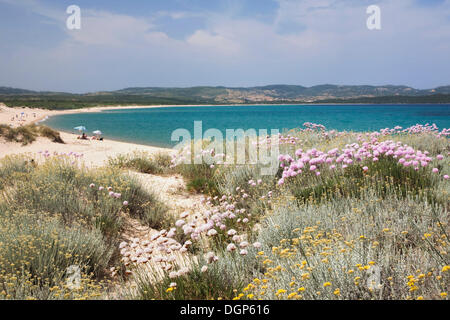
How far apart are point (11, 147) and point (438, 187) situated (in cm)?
1994

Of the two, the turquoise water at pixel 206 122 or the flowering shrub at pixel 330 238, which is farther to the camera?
the turquoise water at pixel 206 122

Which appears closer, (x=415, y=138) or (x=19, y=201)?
(x=19, y=201)

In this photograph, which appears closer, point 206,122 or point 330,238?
point 330,238

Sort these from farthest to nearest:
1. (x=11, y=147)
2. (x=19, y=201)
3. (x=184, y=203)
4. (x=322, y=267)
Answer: (x=11, y=147), (x=184, y=203), (x=19, y=201), (x=322, y=267)

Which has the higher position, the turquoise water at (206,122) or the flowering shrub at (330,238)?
the turquoise water at (206,122)

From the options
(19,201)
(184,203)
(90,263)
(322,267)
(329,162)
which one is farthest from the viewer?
(184,203)

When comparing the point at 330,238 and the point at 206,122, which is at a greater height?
the point at 206,122

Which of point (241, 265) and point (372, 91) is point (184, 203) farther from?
point (372, 91)

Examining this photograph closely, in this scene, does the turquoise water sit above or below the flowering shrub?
above

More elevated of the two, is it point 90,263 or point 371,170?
point 371,170

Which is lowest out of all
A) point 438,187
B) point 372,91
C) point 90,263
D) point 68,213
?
point 90,263

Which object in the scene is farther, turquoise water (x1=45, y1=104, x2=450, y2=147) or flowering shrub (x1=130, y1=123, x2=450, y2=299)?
turquoise water (x1=45, y1=104, x2=450, y2=147)

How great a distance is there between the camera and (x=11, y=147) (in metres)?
16.8
